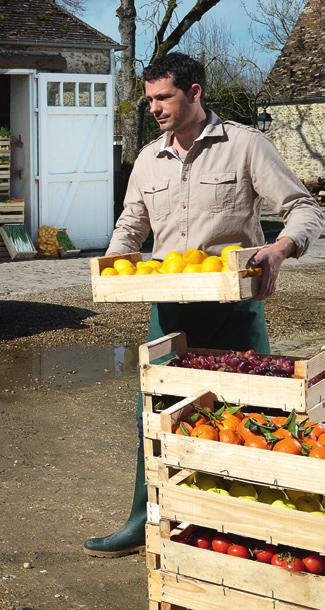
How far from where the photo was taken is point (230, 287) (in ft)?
11.5

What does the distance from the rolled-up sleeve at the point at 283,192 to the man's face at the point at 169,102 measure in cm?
29

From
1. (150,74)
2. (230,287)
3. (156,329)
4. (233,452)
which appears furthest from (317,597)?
(150,74)

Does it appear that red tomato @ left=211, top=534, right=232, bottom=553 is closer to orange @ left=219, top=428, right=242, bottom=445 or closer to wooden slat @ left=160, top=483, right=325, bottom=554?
wooden slat @ left=160, top=483, right=325, bottom=554

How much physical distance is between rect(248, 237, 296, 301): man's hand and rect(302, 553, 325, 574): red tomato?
962mm

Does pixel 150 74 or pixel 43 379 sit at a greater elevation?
pixel 150 74

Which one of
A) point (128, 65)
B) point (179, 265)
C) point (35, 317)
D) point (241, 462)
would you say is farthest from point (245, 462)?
point (128, 65)

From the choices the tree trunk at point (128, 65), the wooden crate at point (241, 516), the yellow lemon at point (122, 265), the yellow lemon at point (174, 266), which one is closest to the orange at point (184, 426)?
the wooden crate at point (241, 516)

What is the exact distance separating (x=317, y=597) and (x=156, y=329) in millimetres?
1594

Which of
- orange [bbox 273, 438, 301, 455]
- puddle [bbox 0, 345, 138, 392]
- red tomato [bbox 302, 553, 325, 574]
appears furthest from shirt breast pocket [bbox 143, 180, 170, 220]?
puddle [bbox 0, 345, 138, 392]

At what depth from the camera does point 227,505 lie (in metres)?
3.24

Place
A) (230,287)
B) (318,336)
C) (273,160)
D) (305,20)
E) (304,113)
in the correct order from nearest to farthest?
(230,287) → (273,160) → (318,336) → (304,113) → (305,20)

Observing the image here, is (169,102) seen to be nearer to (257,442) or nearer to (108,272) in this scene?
(108,272)

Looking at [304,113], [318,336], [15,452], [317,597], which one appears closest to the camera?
[317,597]

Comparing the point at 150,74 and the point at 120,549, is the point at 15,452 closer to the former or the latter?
the point at 120,549
